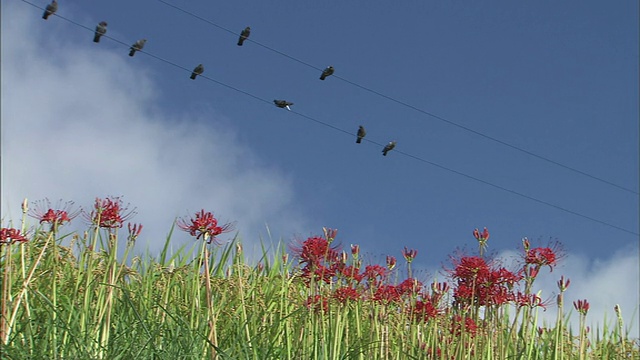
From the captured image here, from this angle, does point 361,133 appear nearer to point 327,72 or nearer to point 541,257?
point 327,72

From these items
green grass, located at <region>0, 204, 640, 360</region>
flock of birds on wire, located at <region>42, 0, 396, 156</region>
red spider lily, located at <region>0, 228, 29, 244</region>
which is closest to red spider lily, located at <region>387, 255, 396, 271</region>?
green grass, located at <region>0, 204, 640, 360</region>

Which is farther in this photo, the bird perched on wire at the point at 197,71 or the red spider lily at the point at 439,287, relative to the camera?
the bird perched on wire at the point at 197,71

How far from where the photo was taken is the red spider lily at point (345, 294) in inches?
192

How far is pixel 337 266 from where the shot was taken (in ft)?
15.7

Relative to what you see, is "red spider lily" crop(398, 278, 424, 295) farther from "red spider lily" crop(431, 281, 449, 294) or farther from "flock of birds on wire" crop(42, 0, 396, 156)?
"flock of birds on wire" crop(42, 0, 396, 156)

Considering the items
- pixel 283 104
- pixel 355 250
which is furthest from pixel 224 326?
pixel 283 104

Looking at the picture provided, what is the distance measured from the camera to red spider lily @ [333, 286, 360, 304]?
4.87 meters

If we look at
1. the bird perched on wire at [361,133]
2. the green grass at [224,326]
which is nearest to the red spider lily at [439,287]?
the green grass at [224,326]

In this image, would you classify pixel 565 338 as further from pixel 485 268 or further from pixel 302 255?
pixel 302 255

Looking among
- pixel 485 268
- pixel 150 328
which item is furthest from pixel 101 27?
pixel 485 268

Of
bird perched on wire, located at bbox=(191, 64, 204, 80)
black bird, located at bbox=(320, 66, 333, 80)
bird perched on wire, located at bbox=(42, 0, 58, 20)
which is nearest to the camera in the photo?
bird perched on wire, located at bbox=(42, 0, 58, 20)

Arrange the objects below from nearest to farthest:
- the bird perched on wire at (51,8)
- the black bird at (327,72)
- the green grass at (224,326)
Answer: the green grass at (224,326), the bird perched on wire at (51,8), the black bird at (327,72)

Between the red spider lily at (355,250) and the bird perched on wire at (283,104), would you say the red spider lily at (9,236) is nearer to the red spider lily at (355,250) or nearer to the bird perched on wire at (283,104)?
the red spider lily at (355,250)

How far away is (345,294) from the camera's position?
4.91 m
